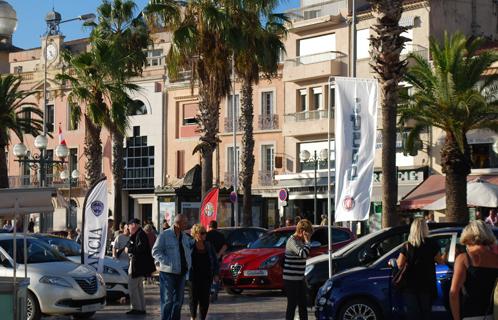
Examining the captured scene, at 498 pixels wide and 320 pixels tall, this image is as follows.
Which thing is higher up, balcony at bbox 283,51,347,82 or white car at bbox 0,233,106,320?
balcony at bbox 283,51,347,82

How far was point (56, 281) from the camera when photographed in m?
17.2

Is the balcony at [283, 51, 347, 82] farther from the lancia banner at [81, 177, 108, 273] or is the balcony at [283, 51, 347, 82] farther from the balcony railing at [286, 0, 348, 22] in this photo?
the lancia banner at [81, 177, 108, 273]

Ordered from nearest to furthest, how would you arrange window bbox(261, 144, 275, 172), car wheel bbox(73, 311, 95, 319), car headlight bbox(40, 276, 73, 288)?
car headlight bbox(40, 276, 73, 288)
car wheel bbox(73, 311, 95, 319)
window bbox(261, 144, 275, 172)

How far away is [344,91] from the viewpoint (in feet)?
54.6

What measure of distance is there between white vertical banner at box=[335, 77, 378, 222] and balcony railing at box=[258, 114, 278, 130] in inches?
1418

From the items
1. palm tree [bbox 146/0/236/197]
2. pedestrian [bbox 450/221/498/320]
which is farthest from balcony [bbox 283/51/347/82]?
pedestrian [bbox 450/221/498/320]

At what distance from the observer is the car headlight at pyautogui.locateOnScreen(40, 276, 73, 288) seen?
1706 cm

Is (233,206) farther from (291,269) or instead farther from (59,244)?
(291,269)

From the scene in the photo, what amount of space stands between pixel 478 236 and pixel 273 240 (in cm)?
1319

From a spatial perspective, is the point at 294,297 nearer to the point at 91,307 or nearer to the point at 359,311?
the point at 359,311

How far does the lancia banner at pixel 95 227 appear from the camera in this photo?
20.5 metres

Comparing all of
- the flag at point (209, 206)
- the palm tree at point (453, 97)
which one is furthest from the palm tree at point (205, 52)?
the palm tree at point (453, 97)

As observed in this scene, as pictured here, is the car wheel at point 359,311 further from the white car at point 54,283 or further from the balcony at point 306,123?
the balcony at point 306,123

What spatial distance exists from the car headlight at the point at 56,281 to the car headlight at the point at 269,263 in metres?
6.09
